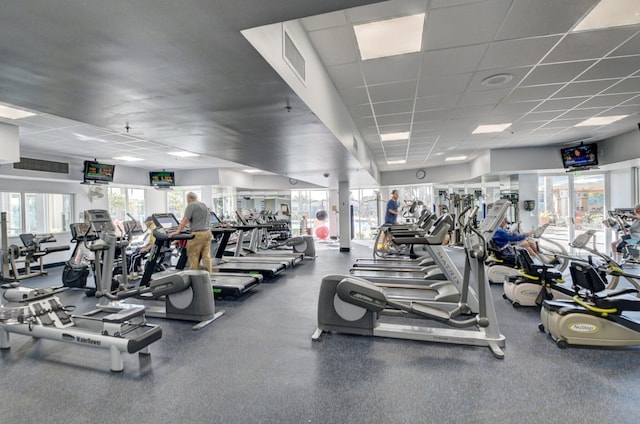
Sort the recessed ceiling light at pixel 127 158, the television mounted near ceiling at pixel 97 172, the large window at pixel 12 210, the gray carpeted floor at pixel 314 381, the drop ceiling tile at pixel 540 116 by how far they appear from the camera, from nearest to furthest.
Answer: the gray carpeted floor at pixel 314 381
the drop ceiling tile at pixel 540 116
the large window at pixel 12 210
the television mounted near ceiling at pixel 97 172
the recessed ceiling light at pixel 127 158

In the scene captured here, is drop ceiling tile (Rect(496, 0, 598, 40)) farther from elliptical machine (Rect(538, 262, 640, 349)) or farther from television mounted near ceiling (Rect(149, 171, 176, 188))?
television mounted near ceiling (Rect(149, 171, 176, 188))

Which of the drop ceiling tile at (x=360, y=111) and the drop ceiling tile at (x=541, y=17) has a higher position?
the drop ceiling tile at (x=360, y=111)

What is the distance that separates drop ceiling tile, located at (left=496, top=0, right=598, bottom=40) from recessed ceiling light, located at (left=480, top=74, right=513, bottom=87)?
92 cm

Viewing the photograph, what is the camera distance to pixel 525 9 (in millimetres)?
2514

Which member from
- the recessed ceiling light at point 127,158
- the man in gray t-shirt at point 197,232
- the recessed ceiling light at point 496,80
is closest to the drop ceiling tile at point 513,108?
the recessed ceiling light at point 496,80

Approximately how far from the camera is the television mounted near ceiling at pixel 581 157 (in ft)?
24.3

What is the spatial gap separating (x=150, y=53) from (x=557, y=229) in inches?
446

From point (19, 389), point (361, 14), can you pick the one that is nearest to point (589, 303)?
point (361, 14)

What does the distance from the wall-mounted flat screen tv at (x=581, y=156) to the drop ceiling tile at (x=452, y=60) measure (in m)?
6.07

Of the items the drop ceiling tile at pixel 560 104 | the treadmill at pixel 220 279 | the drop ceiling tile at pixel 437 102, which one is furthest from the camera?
the drop ceiling tile at pixel 560 104

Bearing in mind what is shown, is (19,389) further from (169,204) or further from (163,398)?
(169,204)

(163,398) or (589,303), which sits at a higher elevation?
(589,303)

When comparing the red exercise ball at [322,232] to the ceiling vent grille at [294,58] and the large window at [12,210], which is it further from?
the ceiling vent grille at [294,58]

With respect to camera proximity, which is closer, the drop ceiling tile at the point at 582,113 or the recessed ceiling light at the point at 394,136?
the drop ceiling tile at the point at 582,113
